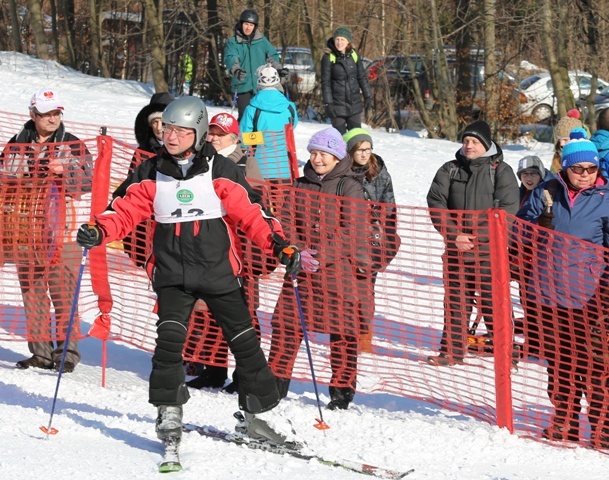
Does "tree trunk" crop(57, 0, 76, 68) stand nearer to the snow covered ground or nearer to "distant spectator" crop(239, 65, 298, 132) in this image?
"distant spectator" crop(239, 65, 298, 132)

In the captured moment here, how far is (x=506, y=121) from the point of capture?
63.2 ft

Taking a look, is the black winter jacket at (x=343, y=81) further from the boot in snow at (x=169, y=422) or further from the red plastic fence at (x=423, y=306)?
the boot in snow at (x=169, y=422)

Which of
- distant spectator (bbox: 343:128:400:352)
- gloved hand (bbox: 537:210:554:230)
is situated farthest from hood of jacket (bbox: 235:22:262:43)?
gloved hand (bbox: 537:210:554:230)

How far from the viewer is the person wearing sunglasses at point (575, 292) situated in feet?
18.5

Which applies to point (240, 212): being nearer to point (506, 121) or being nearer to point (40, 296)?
point (40, 296)

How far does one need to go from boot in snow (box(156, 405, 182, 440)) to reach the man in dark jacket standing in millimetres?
1853

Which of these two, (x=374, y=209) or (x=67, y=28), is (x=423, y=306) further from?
(x=67, y=28)

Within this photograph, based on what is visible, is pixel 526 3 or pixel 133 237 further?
pixel 526 3

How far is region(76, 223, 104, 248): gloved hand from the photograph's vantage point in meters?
4.73

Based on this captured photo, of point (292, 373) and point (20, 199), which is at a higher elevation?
point (20, 199)

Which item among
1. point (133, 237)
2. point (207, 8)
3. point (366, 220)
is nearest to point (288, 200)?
point (366, 220)

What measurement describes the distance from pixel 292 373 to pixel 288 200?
104cm

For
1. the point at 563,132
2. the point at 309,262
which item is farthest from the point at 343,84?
the point at 309,262

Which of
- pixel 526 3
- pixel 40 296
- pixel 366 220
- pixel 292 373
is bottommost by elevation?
pixel 292 373
